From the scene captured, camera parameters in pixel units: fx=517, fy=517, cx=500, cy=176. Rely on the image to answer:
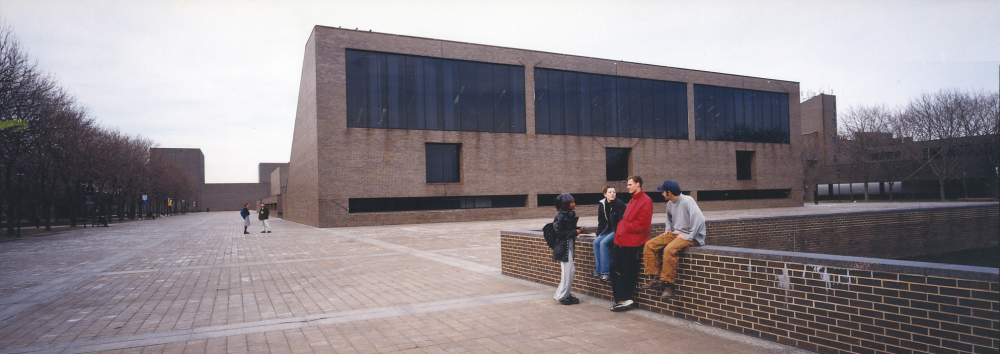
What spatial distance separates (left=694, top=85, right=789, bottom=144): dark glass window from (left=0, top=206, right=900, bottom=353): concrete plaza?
36557 mm

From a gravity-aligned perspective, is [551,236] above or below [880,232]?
above

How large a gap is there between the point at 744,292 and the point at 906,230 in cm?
1379

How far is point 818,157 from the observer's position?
226ft

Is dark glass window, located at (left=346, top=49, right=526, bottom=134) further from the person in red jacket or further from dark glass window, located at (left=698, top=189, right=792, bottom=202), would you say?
the person in red jacket

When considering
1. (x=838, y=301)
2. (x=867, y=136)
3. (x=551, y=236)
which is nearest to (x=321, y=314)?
(x=551, y=236)

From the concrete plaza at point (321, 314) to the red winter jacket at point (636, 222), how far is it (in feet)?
2.82

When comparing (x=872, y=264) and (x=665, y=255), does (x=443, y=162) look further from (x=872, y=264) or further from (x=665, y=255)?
(x=872, y=264)

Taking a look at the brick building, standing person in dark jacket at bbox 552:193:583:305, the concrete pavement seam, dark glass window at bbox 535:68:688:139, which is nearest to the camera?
the concrete pavement seam

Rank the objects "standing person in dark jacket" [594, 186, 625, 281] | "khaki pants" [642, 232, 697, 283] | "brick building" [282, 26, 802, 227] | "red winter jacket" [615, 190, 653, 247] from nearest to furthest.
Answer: "khaki pants" [642, 232, 697, 283] < "red winter jacket" [615, 190, 653, 247] < "standing person in dark jacket" [594, 186, 625, 281] < "brick building" [282, 26, 802, 227]

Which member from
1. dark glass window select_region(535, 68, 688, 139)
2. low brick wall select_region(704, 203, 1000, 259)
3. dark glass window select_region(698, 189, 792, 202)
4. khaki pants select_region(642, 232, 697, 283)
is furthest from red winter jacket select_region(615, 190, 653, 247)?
dark glass window select_region(698, 189, 792, 202)

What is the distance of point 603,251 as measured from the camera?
660cm

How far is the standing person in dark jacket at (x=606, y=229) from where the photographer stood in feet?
21.3

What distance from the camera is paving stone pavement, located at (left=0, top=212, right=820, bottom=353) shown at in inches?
195

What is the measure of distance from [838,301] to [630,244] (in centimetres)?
217
